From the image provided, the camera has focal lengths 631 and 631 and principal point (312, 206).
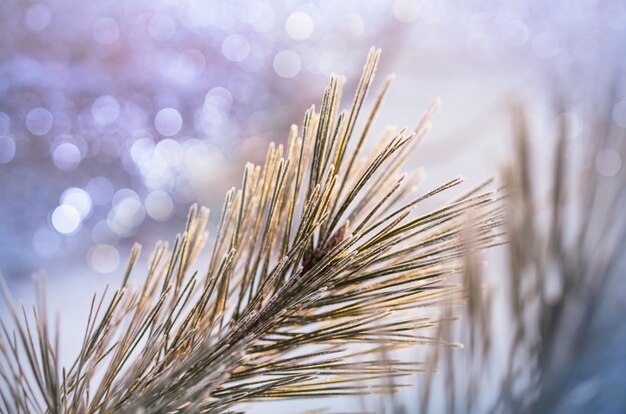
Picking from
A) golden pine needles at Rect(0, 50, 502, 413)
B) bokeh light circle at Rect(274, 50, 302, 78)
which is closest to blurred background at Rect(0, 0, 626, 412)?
bokeh light circle at Rect(274, 50, 302, 78)

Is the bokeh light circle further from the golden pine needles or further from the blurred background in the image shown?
the golden pine needles

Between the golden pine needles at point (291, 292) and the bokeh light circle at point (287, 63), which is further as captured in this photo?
the bokeh light circle at point (287, 63)

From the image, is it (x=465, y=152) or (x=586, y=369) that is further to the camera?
(x=465, y=152)

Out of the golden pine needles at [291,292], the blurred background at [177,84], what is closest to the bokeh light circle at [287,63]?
the blurred background at [177,84]

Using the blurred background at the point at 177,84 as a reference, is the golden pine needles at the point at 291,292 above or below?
below

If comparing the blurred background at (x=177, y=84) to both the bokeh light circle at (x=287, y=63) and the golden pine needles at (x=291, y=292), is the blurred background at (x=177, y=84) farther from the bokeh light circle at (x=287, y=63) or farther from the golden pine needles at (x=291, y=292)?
the golden pine needles at (x=291, y=292)

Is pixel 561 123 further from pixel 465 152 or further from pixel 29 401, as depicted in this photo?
pixel 465 152

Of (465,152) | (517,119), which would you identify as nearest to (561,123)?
(517,119)

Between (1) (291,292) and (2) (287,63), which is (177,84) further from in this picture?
(1) (291,292)
